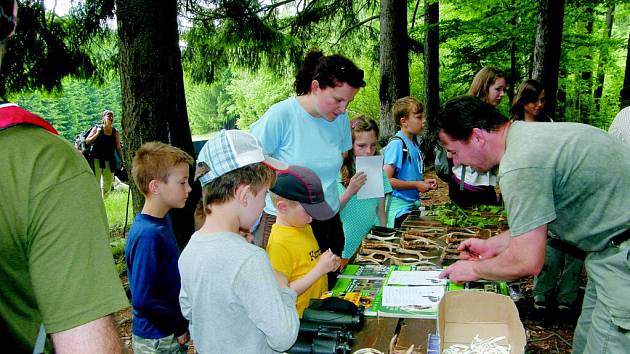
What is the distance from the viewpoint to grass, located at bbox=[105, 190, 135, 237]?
27.5 feet

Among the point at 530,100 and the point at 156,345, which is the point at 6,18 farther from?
the point at 530,100

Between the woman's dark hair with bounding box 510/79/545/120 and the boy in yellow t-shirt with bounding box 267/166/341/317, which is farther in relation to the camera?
the woman's dark hair with bounding box 510/79/545/120

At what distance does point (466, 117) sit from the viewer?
222cm

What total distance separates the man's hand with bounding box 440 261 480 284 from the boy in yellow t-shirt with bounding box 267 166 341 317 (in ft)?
2.09

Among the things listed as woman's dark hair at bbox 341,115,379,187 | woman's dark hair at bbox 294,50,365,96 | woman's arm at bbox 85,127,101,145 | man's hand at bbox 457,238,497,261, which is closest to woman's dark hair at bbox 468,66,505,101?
woman's dark hair at bbox 341,115,379,187

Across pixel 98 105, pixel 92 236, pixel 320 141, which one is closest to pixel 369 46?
pixel 320 141

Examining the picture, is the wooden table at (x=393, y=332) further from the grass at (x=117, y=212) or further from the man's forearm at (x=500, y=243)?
the grass at (x=117, y=212)

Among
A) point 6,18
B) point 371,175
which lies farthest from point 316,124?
point 6,18

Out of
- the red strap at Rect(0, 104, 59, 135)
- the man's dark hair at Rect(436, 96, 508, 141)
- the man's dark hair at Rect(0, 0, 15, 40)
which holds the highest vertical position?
the man's dark hair at Rect(0, 0, 15, 40)

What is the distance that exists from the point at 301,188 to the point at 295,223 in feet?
0.62

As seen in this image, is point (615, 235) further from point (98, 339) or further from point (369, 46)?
point (369, 46)

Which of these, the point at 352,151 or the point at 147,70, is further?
the point at 147,70

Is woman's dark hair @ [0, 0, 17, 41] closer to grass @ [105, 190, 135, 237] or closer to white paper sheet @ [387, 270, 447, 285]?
white paper sheet @ [387, 270, 447, 285]

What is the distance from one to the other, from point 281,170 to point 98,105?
92.1 ft
